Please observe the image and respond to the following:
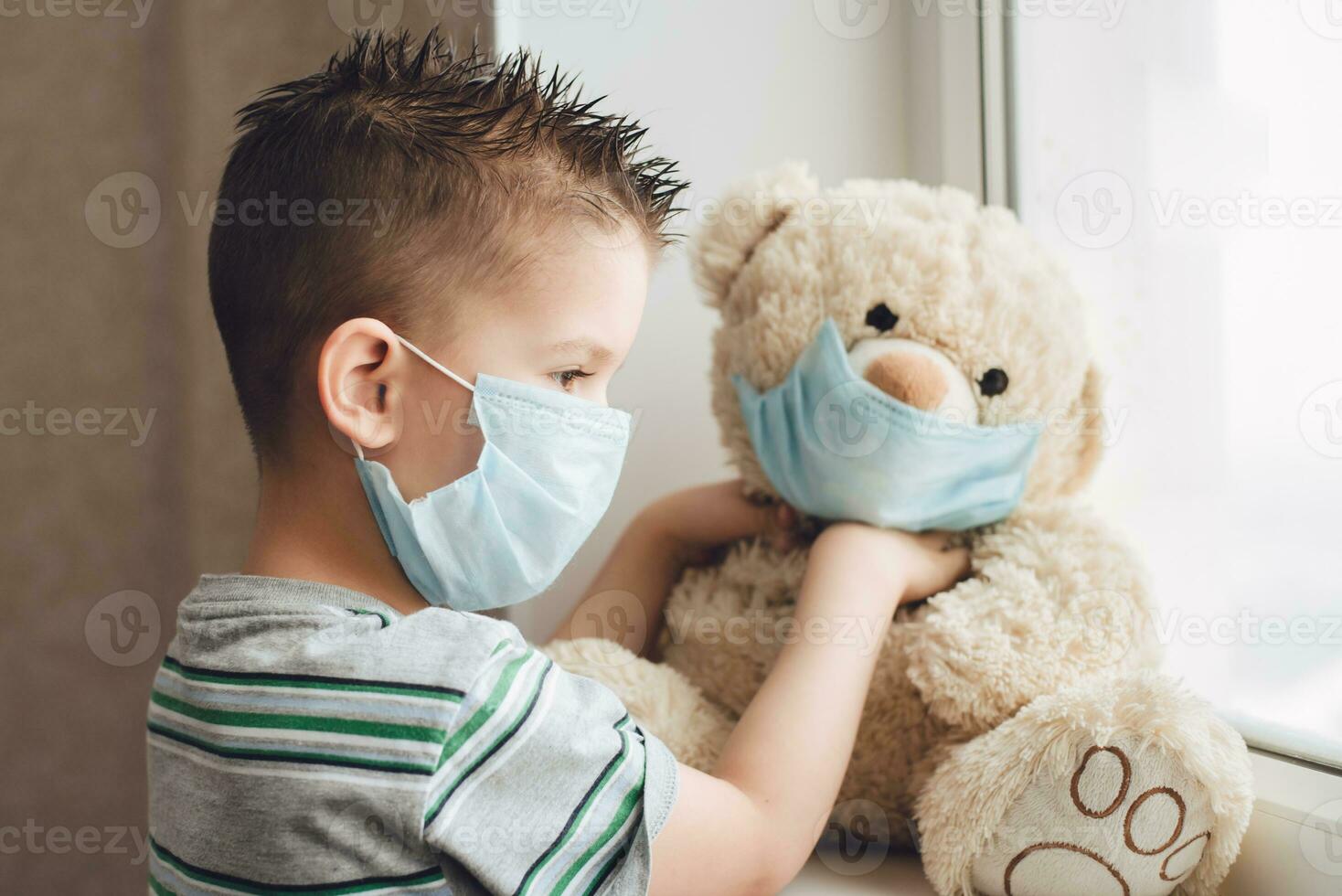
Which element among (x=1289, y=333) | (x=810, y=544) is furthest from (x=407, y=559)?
(x=1289, y=333)

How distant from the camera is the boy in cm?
52

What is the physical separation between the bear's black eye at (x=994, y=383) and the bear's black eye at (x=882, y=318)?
9cm

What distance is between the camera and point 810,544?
0.90 m

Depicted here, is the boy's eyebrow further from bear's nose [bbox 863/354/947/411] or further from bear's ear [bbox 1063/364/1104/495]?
bear's ear [bbox 1063/364/1104/495]

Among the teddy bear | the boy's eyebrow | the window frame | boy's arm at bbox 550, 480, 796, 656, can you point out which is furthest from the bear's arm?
the boy's eyebrow

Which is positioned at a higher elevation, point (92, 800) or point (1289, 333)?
point (1289, 333)

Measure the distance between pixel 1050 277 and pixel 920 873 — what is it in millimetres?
492

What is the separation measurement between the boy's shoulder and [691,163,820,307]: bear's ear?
440 millimetres

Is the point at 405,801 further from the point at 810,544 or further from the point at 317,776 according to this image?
the point at 810,544

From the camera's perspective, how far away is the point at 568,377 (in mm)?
656

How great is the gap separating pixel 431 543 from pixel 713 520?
38 cm

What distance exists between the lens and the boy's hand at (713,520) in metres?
0.92

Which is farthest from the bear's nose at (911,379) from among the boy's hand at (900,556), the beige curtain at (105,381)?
the beige curtain at (105,381)

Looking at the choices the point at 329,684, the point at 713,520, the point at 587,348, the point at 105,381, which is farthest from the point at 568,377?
the point at 105,381
